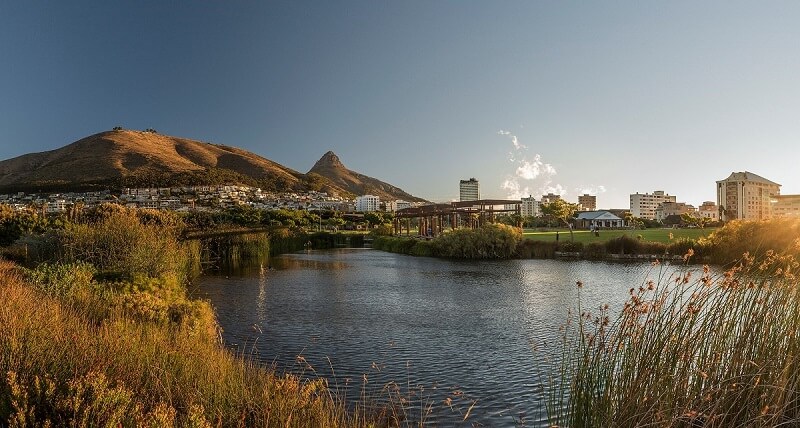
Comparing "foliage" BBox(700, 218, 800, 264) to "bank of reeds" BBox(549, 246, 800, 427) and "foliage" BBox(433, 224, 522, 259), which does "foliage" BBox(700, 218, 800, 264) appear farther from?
"bank of reeds" BBox(549, 246, 800, 427)

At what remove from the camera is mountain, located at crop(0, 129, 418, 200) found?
260 ft

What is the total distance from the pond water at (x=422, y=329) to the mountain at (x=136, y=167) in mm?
69119

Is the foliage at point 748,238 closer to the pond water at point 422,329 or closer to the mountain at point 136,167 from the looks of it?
the pond water at point 422,329

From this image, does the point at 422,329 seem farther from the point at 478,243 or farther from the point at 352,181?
the point at 352,181

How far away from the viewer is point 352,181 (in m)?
171

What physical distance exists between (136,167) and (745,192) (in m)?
115

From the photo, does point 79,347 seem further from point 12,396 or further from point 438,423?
point 438,423

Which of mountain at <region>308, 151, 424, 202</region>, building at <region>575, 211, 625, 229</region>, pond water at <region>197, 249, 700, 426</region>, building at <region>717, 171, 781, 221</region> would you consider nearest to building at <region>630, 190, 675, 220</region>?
building at <region>717, 171, 781, 221</region>

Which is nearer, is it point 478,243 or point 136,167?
point 478,243

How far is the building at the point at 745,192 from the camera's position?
99.0 meters

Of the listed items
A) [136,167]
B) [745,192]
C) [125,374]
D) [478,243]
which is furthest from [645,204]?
[125,374]

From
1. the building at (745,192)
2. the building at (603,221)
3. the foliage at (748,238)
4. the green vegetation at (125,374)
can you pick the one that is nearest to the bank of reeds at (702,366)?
the green vegetation at (125,374)

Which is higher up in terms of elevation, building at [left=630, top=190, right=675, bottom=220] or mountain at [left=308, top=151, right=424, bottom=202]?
mountain at [left=308, top=151, right=424, bottom=202]

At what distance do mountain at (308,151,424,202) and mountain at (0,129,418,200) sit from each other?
42345mm
